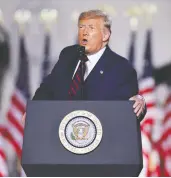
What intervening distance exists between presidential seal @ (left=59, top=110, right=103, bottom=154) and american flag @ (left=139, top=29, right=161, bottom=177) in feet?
5.90

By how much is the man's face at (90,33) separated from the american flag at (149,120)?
132 cm

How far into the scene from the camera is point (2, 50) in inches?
158

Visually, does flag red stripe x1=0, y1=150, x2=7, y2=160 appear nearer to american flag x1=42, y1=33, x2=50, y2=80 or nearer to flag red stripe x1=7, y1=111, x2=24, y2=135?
flag red stripe x1=7, y1=111, x2=24, y2=135

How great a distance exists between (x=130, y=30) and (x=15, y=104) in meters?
1.20

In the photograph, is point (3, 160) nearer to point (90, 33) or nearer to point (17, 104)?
point (17, 104)

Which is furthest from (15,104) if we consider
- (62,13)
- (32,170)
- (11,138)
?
(32,170)

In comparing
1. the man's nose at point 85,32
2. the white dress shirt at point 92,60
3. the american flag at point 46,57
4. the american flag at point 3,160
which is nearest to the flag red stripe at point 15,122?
the american flag at point 3,160

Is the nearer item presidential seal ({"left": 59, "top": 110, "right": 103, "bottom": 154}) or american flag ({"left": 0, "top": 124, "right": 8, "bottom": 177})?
presidential seal ({"left": 59, "top": 110, "right": 103, "bottom": 154})

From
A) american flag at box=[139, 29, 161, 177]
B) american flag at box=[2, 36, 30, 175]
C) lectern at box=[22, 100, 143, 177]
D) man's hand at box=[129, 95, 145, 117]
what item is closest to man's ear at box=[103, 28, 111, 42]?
man's hand at box=[129, 95, 145, 117]

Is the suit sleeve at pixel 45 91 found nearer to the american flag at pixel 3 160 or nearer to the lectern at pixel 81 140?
the lectern at pixel 81 140

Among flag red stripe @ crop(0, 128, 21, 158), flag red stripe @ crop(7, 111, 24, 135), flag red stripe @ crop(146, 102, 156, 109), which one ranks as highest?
flag red stripe @ crop(146, 102, 156, 109)

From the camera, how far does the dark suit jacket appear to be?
247 centimetres

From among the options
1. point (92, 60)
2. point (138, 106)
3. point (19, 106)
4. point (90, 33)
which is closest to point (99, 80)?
point (92, 60)

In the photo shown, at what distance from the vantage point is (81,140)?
197 centimetres
